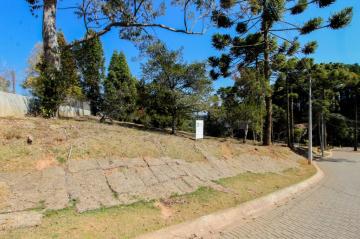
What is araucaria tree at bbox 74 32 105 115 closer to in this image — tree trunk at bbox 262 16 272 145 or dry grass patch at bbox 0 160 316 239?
dry grass patch at bbox 0 160 316 239

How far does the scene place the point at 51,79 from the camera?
10789 mm

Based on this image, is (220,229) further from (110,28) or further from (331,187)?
(110,28)

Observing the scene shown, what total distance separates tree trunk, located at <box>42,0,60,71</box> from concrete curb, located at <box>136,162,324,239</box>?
24.4 feet

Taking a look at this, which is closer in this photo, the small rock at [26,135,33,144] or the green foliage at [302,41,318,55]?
the small rock at [26,135,33,144]

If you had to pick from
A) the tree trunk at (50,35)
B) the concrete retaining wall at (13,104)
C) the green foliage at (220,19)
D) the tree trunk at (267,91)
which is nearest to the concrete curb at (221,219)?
the concrete retaining wall at (13,104)

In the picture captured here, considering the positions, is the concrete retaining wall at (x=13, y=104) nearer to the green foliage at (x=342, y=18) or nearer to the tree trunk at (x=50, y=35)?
the tree trunk at (x=50, y=35)

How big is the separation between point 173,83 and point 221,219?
1157cm

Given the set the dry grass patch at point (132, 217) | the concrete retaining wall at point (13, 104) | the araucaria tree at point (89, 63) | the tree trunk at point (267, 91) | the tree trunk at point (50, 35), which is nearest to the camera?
the dry grass patch at point (132, 217)

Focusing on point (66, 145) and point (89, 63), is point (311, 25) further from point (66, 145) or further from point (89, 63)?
point (66, 145)

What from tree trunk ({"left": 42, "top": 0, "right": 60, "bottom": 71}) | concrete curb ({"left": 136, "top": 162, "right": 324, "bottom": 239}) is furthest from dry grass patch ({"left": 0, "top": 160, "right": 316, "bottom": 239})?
tree trunk ({"left": 42, "top": 0, "right": 60, "bottom": 71})

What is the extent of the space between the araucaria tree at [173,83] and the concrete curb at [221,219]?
8.53 metres

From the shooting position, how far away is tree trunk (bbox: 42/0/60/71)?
39.0ft

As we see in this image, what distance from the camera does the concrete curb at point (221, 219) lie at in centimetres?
601

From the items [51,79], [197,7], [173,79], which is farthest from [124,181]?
[173,79]
